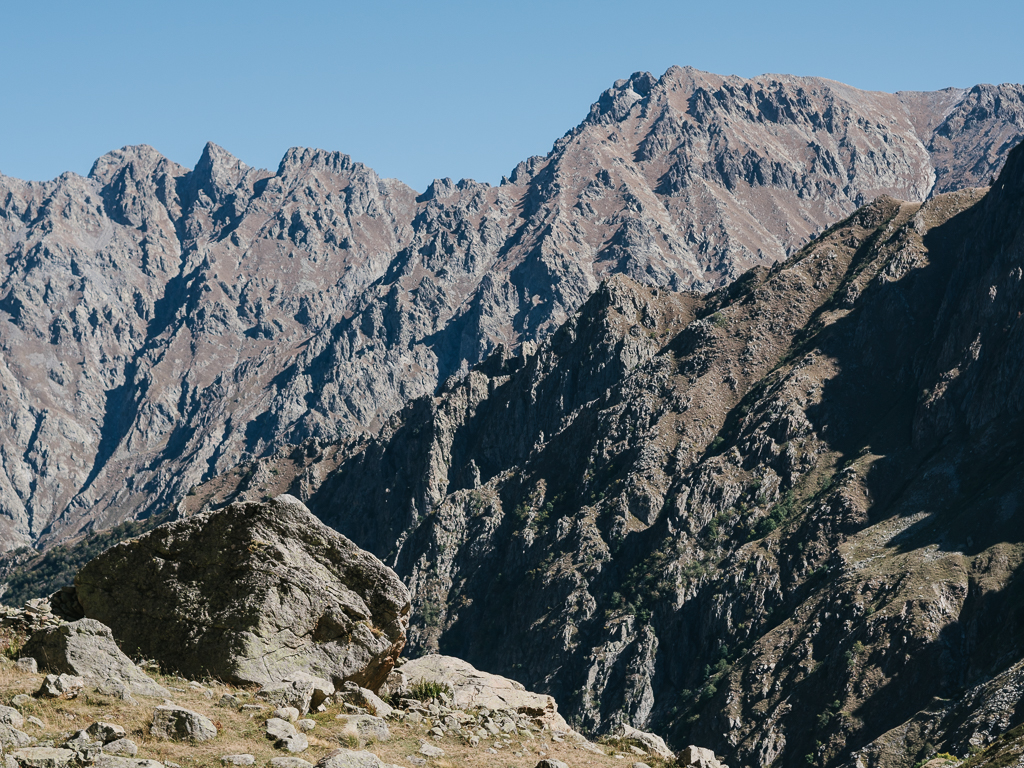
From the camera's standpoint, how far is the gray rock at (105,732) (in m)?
22.0

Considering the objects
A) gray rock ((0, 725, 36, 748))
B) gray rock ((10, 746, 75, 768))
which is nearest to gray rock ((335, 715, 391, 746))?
gray rock ((10, 746, 75, 768))

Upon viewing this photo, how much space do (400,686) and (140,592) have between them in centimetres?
981

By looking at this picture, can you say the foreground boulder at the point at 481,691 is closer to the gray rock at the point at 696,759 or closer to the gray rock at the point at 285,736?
the gray rock at the point at 696,759

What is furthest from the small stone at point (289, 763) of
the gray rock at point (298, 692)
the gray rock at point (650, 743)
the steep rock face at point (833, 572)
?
the steep rock face at point (833, 572)

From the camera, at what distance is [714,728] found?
464ft

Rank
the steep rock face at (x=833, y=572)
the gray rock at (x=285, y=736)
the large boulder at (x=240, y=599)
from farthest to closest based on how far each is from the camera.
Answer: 1. the steep rock face at (x=833, y=572)
2. the large boulder at (x=240, y=599)
3. the gray rock at (x=285, y=736)

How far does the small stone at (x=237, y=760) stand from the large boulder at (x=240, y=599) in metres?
8.06

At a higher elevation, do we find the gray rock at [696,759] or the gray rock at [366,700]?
the gray rock at [696,759]

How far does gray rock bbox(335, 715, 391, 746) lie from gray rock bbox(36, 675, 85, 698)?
6.95 metres

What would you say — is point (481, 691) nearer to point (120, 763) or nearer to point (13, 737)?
point (120, 763)

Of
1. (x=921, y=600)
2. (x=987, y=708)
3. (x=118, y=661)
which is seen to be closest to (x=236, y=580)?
(x=118, y=661)

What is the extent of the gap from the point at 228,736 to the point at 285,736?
1399mm

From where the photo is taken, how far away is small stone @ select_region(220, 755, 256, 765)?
22344 mm

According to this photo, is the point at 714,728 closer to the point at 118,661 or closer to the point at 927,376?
the point at 927,376
